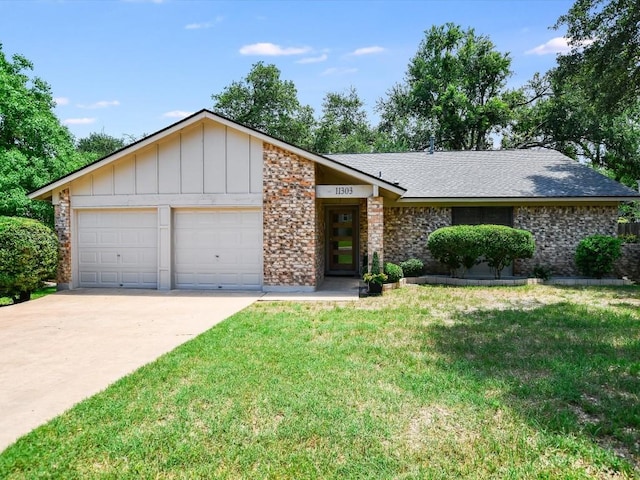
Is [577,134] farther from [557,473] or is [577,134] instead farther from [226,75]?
[557,473]

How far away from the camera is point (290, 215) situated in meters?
11.1

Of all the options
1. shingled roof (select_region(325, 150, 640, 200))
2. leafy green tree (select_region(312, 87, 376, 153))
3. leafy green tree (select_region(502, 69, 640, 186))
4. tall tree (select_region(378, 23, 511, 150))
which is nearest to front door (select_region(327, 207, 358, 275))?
shingled roof (select_region(325, 150, 640, 200))

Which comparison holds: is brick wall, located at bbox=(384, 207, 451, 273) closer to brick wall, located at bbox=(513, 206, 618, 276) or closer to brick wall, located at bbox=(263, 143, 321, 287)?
brick wall, located at bbox=(513, 206, 618, 276)

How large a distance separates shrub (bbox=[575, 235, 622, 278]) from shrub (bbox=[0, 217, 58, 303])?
15.2 m

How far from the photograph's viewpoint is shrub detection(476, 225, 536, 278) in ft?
39.5

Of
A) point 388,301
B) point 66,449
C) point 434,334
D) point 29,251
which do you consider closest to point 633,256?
point 388,301

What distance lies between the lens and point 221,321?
7.60 meters

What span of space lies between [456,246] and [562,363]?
7315 mm

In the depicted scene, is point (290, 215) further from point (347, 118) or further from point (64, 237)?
point (347, 118)

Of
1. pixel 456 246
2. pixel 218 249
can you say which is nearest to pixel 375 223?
pixel 456 246

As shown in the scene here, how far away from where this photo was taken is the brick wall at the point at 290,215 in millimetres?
10992

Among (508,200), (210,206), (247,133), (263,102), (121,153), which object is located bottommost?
(210,206)

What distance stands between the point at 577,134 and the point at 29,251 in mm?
30043

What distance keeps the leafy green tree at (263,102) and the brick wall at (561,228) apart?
22238 mm
